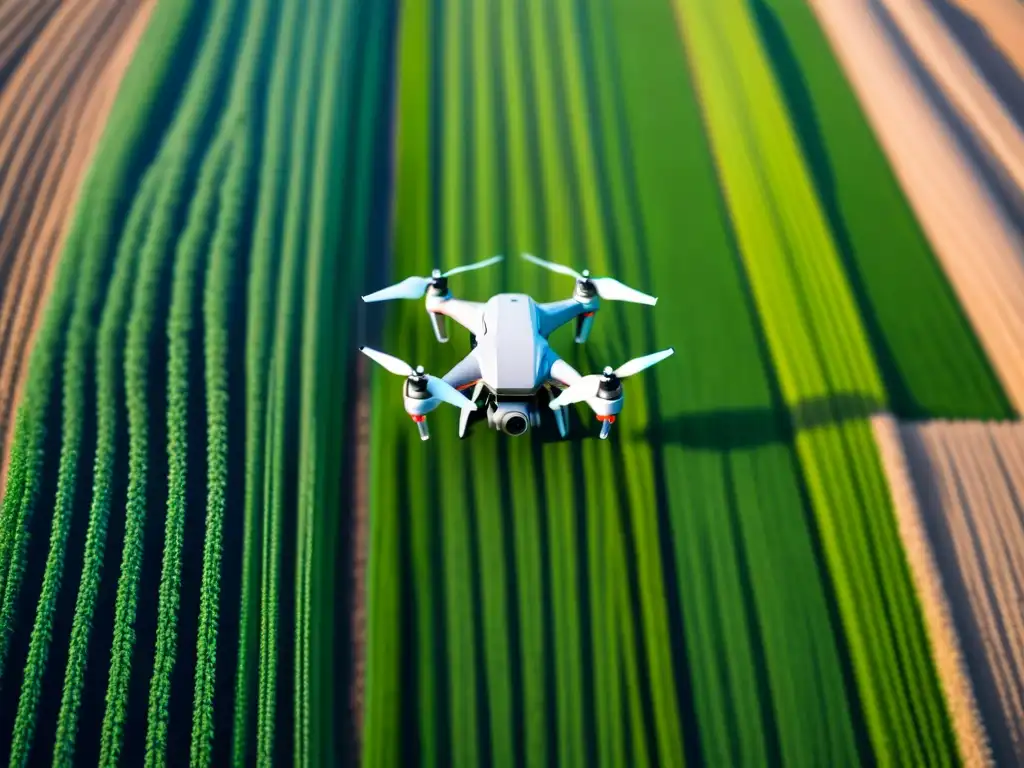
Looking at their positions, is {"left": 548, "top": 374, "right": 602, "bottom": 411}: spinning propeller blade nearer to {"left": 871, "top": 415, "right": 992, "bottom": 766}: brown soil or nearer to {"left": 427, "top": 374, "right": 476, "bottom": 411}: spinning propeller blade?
{"left": 427, "top": 374, "right": 476, "bottom": 411}: spinning propeller blade

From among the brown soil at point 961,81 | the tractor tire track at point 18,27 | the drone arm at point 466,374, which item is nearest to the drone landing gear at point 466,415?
the drone arm at point 466,374

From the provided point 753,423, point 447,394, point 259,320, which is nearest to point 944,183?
point 753,423

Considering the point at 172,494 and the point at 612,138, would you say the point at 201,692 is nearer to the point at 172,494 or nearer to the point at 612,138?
the point at 172,494

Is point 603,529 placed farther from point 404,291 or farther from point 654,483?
point 404,291

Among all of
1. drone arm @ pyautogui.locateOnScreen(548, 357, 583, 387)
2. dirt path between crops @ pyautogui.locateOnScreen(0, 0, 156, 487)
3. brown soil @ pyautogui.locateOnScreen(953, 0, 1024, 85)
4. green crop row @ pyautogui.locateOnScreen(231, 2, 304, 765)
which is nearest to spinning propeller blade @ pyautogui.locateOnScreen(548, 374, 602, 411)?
drone arm @ pyautogui.locateOnScreen(548, 357, 583, 387)

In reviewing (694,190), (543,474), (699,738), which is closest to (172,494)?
(543,474)

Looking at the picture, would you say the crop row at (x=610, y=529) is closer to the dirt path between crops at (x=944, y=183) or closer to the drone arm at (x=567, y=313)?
the drone arm at (x=567, y=313)
